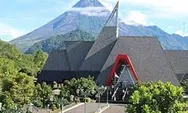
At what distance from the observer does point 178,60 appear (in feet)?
242

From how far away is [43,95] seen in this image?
51406 mm

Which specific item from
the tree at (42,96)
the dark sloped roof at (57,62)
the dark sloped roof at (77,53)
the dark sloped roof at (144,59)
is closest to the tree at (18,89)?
the tree at (42,96)

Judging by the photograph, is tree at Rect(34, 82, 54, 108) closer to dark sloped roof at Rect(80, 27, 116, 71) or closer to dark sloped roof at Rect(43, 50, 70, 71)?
dark sloped roof at Rect(80, 27, 116, 71)

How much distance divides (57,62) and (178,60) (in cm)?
1820

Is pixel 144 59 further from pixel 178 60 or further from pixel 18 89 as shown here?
pixel 18 89

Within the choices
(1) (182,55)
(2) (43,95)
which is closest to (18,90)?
(2) (43,95)

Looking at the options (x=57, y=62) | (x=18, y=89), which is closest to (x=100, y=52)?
(x=57, y=62)

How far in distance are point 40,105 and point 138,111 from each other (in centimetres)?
2514

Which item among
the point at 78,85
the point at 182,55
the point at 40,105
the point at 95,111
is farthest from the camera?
the point at 182,55

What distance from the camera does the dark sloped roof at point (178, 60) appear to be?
7300 cm

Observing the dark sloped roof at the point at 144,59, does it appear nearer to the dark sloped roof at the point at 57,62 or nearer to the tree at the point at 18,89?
the dark sloped roof at the point at 57,62

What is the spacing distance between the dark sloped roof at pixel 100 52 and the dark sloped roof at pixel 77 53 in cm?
183

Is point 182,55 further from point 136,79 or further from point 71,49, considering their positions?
point 71,49

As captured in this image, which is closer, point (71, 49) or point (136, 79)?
point (136, 79)
